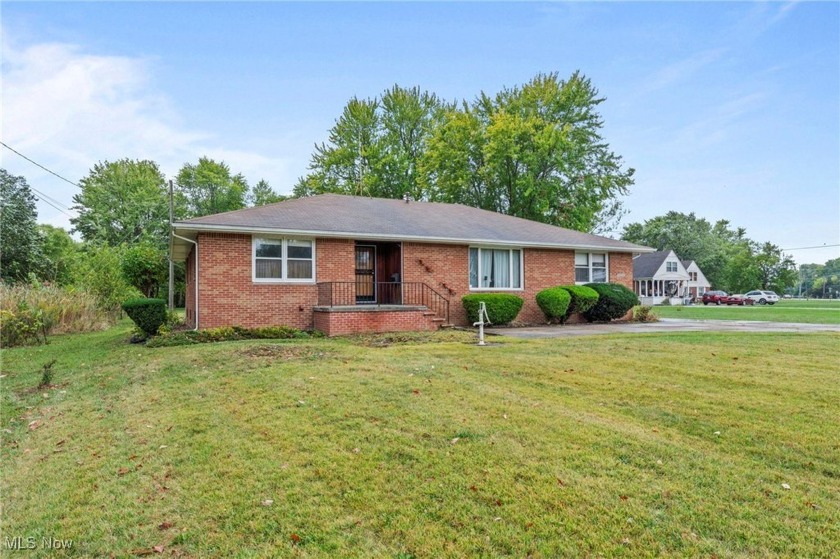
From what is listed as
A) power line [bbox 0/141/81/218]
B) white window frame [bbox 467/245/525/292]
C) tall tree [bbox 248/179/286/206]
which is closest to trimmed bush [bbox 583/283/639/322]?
white window frame [bbox 467/245/525/292]

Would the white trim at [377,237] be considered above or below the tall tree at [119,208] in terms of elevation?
below

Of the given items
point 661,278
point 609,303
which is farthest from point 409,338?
point 661,278

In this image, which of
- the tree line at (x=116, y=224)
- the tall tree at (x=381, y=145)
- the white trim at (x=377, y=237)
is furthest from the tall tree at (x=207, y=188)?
the white trim at (x=377, y=237)

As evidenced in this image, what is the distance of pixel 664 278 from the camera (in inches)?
1861

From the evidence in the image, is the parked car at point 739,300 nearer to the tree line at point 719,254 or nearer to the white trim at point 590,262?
the tree line at point 719,254

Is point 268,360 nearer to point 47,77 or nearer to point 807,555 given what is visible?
point 807,555

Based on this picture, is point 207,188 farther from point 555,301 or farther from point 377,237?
point 555,301

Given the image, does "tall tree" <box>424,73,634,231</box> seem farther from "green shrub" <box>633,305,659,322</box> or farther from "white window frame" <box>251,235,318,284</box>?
"white window frame" <box>251,235,318,284</box>

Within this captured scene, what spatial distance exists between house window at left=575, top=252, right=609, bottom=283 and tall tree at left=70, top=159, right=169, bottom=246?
103ft

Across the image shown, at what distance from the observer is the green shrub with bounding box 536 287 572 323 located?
53.7ft

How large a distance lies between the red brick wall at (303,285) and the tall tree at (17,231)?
60.8ft

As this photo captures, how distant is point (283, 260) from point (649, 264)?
147 feet

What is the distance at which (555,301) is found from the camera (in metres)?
16.4

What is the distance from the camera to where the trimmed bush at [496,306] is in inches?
609
